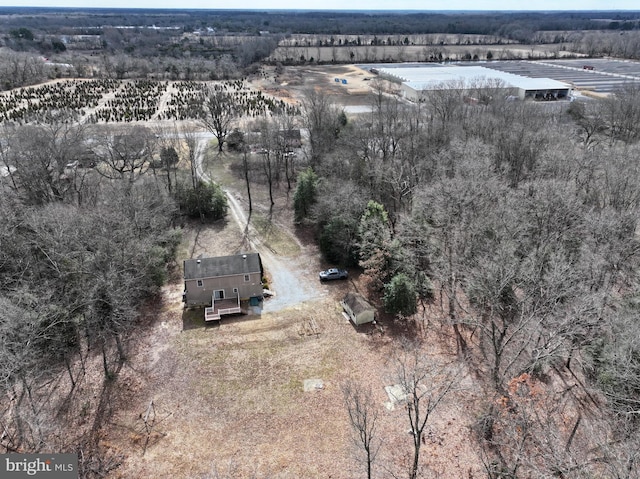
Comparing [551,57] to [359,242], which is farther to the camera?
[551,57]

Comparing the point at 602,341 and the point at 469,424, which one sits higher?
the point at 602,341

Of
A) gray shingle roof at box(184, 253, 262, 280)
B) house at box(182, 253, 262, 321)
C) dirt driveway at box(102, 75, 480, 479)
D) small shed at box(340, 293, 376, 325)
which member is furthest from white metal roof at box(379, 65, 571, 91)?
dirt driveway at box(102, 75, 480, 479)

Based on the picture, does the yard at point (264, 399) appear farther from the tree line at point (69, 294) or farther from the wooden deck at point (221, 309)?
the tree line at point (69, 294)

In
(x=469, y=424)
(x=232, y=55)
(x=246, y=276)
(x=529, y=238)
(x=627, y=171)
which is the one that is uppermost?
(x=232, y=55)

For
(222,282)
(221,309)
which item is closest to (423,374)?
(221,309)

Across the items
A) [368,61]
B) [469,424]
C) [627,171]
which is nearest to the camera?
[469,424]

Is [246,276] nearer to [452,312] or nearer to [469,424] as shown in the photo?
[452,312]

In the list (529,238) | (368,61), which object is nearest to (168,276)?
(529,238)

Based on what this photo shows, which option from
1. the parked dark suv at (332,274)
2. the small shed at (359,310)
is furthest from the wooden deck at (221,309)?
the small shed at (359,310)
